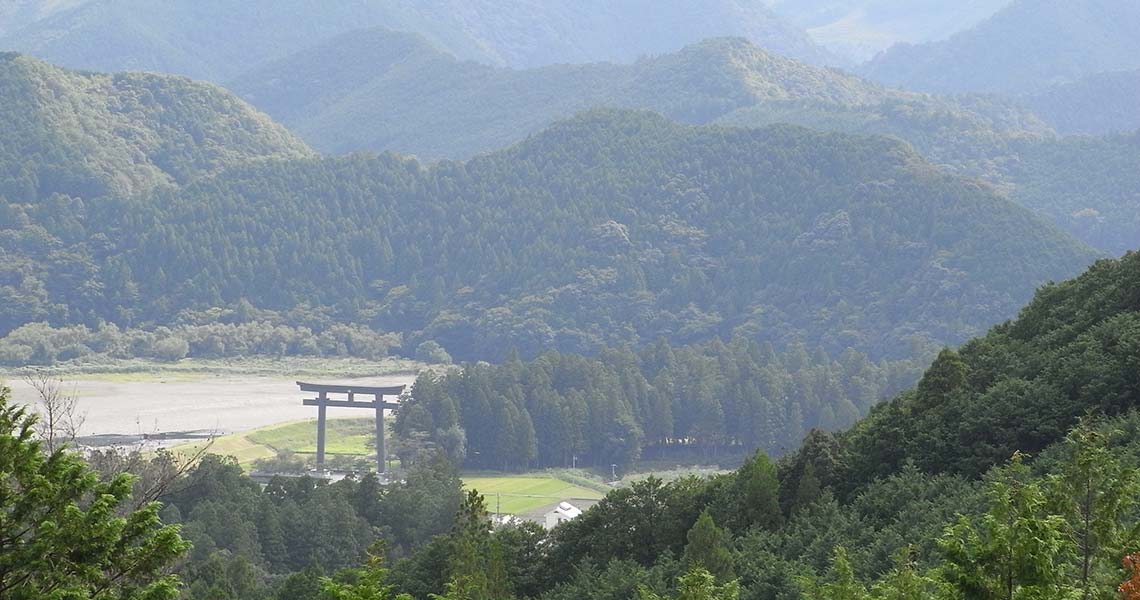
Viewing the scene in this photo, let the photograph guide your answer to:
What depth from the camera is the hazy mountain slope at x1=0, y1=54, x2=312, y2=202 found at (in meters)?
160

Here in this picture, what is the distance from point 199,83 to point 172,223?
141ft

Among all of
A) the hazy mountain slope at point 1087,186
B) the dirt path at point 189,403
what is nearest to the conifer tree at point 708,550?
the dirt path at point 189,403

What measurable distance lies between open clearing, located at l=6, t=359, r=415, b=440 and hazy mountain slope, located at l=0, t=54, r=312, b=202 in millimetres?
33919

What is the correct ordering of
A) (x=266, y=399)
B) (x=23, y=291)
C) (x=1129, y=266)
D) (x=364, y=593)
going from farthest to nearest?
1. (x=23, y=291)
2. (x=266, y=399)
3. (x=1129, y=266)
4. (x=364, y=593)

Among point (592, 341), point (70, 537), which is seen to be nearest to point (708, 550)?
point (70, 537)

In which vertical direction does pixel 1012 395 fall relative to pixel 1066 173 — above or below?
below

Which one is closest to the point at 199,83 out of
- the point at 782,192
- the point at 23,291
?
the point at 23,291

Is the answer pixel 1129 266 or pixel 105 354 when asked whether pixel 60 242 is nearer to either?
pixel 105 354

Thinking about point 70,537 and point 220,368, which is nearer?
point 70,537

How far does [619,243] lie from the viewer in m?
154

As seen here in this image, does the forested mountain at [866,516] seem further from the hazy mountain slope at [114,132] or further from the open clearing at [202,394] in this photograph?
the hazy mountain slope at [114,132]

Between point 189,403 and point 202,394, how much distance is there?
17.9 feet

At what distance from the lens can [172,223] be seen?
509ft

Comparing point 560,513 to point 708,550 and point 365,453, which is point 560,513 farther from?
point 708,550
